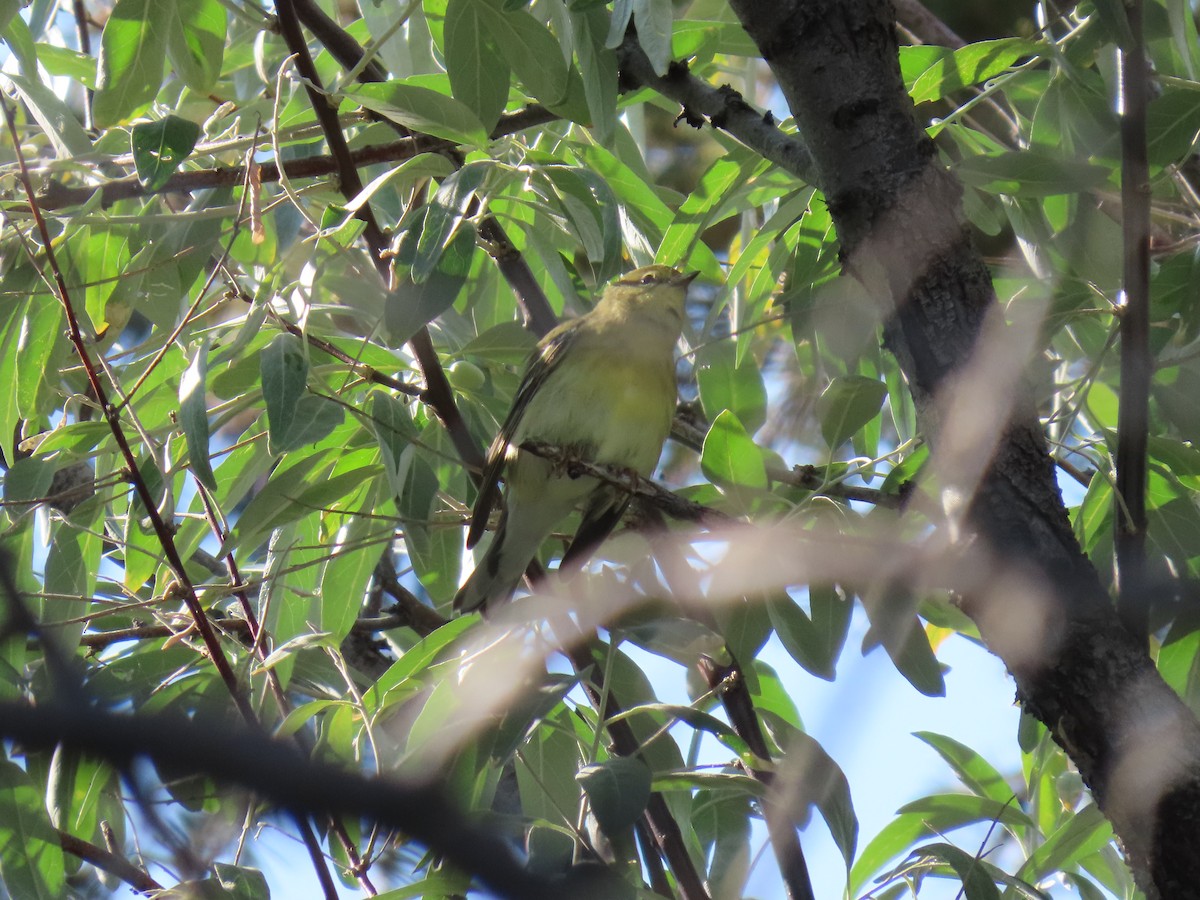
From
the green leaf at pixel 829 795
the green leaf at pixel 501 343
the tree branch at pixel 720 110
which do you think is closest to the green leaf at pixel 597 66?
the tree branch at pixel 720 110

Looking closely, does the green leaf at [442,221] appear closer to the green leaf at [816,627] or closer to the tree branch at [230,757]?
the green leaf at [816,627]

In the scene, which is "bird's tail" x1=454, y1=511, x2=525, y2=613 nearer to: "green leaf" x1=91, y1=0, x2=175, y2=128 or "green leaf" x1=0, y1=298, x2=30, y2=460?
"green leaf" x1=0, y1=298, x2=30, y2=460

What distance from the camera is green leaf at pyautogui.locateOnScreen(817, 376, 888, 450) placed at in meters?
2.43

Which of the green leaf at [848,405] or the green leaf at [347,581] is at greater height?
the green leaf at [848,405]

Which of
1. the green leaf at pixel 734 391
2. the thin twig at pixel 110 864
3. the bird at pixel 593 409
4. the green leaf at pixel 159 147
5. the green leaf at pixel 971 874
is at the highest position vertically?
the green leaf at pixel 159 147

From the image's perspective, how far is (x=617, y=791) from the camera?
5.85ft

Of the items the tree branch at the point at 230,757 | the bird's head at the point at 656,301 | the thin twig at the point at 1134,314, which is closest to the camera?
the tree branch at the point at 230,757

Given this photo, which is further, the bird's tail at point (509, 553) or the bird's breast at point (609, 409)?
the bird's breast at point (609, 409)

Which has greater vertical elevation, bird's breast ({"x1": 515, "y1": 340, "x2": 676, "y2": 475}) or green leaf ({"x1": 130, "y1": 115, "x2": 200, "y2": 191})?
green leaf ({"x1": 130, "y1": 115, "x2": 200, "y2": 191})

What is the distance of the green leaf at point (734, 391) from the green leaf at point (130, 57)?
127cm

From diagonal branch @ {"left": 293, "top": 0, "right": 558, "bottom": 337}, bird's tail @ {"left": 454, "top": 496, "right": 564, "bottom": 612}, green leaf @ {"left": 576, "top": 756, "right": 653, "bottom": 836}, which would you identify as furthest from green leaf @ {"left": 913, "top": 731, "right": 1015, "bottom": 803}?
diagonal branch @ {"left": 293, "top": 0, "right": 558, "bottom": 337}

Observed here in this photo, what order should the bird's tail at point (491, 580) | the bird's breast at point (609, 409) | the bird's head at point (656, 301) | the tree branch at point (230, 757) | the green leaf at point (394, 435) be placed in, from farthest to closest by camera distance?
the bird's head at point (656, 301), the bird's breast at point (609, 409), the bird's tail at point (491, 580), the green leaf at point (394, 435), the tree branch at point (230, 757)

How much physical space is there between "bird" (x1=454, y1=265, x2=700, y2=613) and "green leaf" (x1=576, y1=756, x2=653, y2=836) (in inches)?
52.2

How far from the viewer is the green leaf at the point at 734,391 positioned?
2.72 metres
